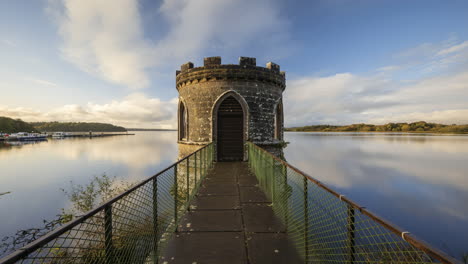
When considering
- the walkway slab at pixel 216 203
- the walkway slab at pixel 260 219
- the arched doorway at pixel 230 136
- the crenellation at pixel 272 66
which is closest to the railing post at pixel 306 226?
the walkway slab at pixel 260 219

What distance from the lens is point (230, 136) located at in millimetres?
10617

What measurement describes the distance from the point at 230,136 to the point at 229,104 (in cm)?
182

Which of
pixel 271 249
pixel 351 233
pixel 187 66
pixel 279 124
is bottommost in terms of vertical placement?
pixel 271 249

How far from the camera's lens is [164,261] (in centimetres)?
294

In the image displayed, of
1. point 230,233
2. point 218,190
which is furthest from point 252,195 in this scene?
point 230,233

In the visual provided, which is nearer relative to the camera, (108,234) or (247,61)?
(108,234)

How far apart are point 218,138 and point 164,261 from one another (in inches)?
309

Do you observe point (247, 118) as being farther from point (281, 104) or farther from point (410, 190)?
point (410, 190)

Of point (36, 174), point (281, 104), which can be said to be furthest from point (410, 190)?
point (36, 174)

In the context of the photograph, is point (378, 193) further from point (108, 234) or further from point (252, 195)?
point (108, 234)

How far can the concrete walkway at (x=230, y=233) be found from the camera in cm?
305

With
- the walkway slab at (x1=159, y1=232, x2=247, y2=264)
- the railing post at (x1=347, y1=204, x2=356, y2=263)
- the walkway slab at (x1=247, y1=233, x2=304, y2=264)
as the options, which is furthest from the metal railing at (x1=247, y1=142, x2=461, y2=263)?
the walkway slab at (x1=159, y1=232, x2=247, y2=264)

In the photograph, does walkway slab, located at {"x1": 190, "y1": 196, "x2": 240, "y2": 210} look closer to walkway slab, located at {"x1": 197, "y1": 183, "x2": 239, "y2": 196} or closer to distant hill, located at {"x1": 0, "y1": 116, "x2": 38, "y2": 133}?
walkway slab, located at {"x1": 197, "y1": 183, "x2": 239, "y2": 196}

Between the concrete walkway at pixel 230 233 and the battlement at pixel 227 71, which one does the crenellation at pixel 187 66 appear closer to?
the battlement at pixel 227 71
